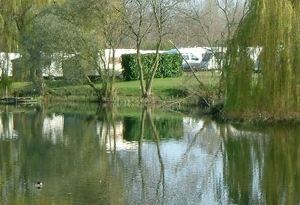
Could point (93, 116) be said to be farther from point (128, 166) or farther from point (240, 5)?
point (128, 166)

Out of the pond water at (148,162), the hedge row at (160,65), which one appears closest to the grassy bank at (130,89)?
the hedge row at (160,65)

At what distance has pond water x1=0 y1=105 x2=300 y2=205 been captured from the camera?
16688mm

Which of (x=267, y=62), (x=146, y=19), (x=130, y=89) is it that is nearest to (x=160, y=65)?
(x=130, y=89)

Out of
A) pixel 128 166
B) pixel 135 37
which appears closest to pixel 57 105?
pixel 135 37

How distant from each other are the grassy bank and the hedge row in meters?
1.31

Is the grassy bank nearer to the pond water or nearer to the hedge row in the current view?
the hedge row

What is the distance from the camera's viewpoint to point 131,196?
1669cm

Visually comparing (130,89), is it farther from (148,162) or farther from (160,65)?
(148,162)

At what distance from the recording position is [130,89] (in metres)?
47.2

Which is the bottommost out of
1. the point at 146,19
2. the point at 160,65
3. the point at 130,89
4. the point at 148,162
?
the point at 148,162

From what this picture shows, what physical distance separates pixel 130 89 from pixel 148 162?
82.0 feet

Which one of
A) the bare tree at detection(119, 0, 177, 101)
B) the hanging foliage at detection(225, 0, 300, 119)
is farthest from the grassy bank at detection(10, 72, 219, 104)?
the hanging foliage at detection(225, 0, 300, 119)

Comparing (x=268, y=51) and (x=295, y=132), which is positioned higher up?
(x=268, y=51)

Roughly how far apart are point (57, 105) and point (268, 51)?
22.1m
